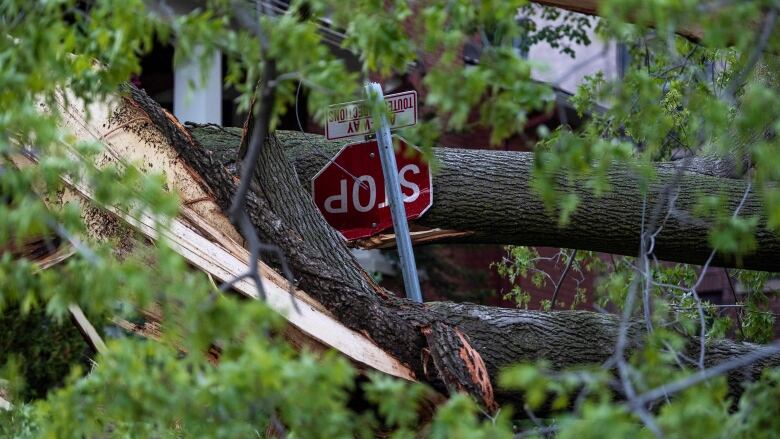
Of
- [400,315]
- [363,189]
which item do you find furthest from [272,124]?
[363,189]

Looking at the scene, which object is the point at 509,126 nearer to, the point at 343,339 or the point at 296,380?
the point at 296,380

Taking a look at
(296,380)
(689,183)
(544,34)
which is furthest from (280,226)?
(544,34)

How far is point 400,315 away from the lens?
4.80 metres

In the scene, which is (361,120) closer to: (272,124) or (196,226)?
(196,226)

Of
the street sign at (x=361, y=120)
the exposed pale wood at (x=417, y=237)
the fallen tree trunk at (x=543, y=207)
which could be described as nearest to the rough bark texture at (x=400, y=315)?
the street sign at (x=361, y=120)

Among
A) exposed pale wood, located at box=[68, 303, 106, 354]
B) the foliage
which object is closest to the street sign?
exposed pale wood, located at box=[68, 303, 106, 354]

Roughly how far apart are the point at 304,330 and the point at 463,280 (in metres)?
7.35

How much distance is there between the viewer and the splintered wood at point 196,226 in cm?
457

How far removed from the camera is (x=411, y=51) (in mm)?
2795

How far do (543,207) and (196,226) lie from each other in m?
1.57

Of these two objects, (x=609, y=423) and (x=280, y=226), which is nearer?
(x=609, y=423)

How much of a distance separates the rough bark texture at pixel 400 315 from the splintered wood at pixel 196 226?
48 mm

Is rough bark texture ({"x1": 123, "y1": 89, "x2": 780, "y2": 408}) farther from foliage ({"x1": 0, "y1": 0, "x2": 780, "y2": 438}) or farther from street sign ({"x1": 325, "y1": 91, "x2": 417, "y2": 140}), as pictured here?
foliage ({"x1": 0, "y1": 0, "x2": 780, "y2": 438})

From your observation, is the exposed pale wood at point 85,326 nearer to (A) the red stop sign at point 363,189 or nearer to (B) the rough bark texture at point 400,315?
(B) the rough bark texture at point 400,315
